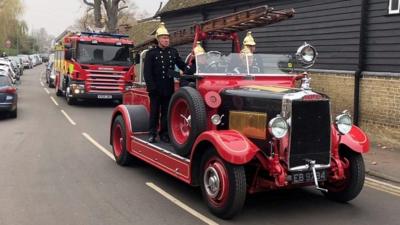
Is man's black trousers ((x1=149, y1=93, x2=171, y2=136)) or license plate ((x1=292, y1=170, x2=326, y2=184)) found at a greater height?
man's black trousers ((x1=149, y1=93, x2=171, y2=136))

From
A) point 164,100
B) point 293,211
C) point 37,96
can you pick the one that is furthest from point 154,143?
point 37,96

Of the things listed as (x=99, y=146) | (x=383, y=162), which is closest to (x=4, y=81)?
(x=99, y=146)

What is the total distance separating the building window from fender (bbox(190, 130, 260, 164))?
7379 millimetres

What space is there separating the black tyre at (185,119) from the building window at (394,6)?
22.7ft

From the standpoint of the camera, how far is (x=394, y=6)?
40.3 ft

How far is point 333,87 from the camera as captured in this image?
14.4 m

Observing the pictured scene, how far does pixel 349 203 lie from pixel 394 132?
18.8ft

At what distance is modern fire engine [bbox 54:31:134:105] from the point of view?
2070 centimetres

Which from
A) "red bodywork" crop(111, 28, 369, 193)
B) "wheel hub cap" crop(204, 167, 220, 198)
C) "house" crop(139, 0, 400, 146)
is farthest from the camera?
"house" crop(139, 0, 400, 146)

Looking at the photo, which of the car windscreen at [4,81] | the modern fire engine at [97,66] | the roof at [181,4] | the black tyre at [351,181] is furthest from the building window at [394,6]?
the car windscreen at [4,81]

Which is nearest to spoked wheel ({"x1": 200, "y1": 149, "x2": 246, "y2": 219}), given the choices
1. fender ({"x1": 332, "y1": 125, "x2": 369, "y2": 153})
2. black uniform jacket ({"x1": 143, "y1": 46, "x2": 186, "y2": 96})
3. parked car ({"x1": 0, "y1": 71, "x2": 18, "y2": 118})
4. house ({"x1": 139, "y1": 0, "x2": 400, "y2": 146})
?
fender ({"x1": 332, "y1": 125, "x2": 369, "y2": 153})

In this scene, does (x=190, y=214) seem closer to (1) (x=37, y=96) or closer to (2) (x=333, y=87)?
(2) (x=333, y=87)

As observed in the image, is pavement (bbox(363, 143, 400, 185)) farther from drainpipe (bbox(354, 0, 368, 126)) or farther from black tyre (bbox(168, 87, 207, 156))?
black tyre (bbox(168, 87, 207, 156))

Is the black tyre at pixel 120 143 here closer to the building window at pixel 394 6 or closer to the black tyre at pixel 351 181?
the black tyre at pixel 351 181
